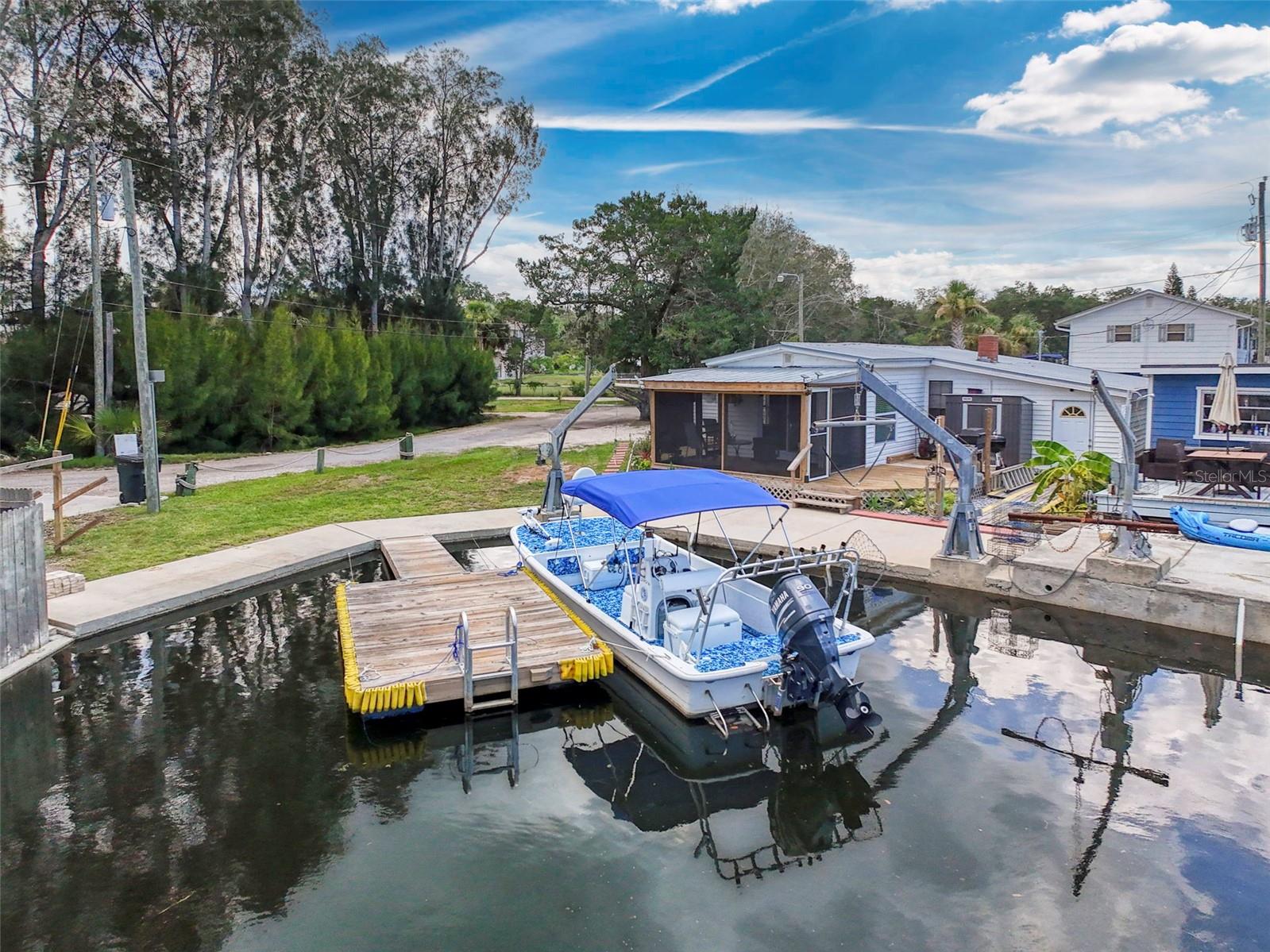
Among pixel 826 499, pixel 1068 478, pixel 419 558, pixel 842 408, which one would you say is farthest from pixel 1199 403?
pixel 419 558

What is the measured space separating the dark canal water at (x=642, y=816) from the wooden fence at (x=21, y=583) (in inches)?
20.2

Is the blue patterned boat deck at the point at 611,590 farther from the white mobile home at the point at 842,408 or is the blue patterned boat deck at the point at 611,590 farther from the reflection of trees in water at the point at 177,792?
the white mobile home at the point at 842,408

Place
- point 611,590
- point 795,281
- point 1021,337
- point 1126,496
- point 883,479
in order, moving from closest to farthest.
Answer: point 611,590, point 1126,496, point 883,479, point 795,281, point 1021,337

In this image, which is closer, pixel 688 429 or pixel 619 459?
pixel 688 429

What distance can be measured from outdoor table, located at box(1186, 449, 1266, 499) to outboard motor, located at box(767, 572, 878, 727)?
35.1 ft

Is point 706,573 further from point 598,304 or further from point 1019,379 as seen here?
point 598,304

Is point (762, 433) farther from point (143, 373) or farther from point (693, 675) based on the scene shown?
point (143, 373)

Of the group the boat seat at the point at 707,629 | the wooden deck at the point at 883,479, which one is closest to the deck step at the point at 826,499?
the wooden deck at the point at 883,479

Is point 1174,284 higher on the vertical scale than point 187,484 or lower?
higher

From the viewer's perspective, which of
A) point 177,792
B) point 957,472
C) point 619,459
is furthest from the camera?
point 619,459

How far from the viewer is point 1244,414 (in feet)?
55.4

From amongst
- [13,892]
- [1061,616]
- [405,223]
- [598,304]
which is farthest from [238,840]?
[405,223]

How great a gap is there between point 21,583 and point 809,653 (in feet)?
27.8

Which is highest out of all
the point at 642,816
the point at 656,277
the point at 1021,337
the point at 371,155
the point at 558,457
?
the point at 371,155
